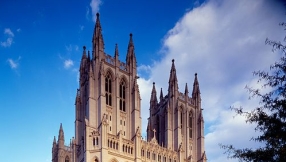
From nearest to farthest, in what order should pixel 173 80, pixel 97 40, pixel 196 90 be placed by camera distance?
pixel 97 40 → pixel 173 80 → pixel 196 90

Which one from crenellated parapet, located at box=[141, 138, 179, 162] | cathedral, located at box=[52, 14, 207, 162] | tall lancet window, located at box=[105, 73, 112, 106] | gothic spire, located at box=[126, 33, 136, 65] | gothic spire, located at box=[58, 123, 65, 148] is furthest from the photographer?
gothic spire, located at box=[58, 123, 65, 148]

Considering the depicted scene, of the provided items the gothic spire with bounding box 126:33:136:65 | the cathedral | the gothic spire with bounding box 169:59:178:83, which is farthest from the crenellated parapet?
the gothic spire with bounding box 126:33:136:65

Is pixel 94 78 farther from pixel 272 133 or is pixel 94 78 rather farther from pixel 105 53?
pixel 272 133

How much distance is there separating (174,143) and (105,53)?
928 inches

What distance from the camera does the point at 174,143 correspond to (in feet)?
298

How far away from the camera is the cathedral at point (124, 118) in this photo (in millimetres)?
77312

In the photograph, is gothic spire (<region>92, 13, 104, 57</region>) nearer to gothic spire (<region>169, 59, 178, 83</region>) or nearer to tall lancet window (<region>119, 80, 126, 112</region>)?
tall lancet window (<region>119, 80, 126, 112</region>)

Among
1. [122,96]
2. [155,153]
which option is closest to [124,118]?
[122,96]

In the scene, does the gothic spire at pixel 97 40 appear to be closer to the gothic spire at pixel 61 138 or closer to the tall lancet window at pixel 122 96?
the tall lancet window at pixel 122 96

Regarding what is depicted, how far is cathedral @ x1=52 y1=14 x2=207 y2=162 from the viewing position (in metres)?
77.3

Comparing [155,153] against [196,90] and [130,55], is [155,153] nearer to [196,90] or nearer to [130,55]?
[130,55]

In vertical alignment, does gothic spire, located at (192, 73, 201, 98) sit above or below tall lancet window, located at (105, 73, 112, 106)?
above

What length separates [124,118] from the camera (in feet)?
274

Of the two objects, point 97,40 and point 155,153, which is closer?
point 155,153
